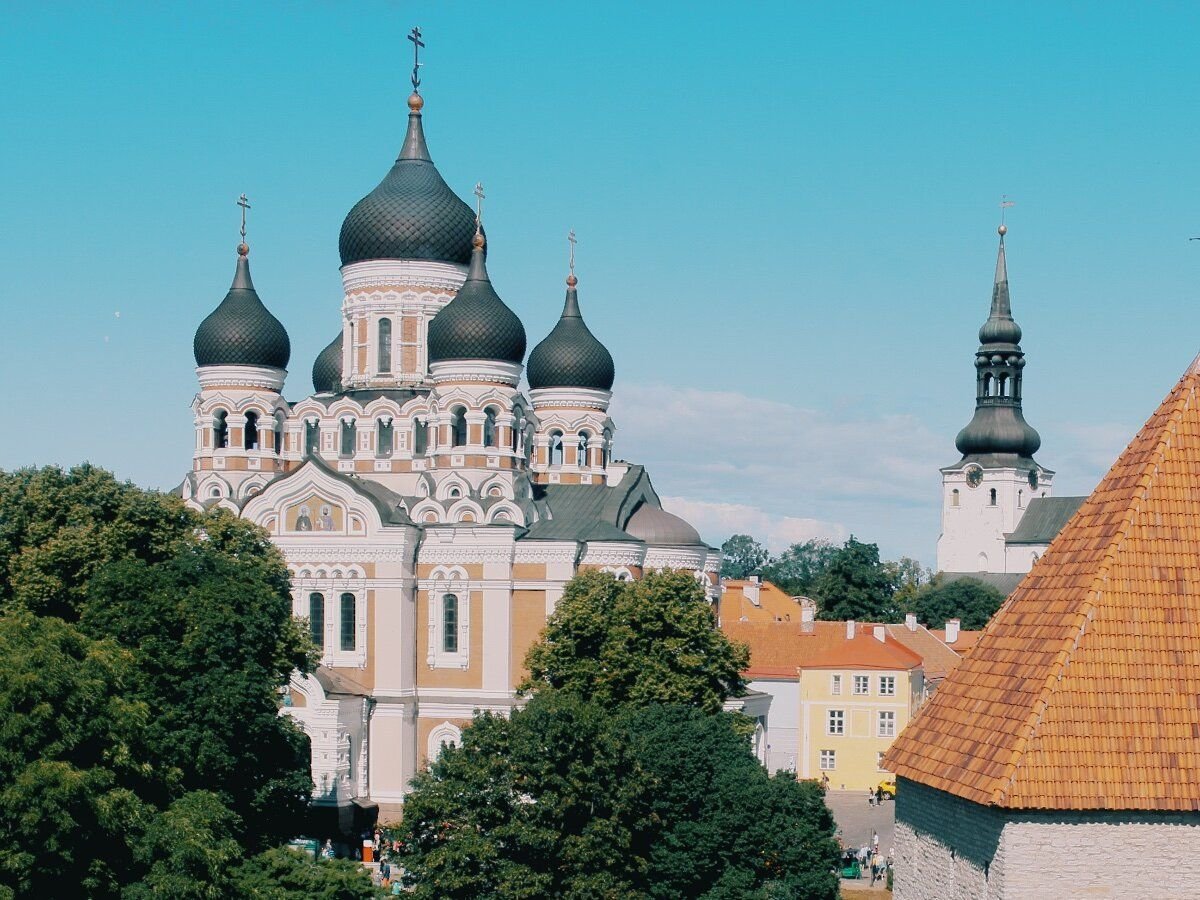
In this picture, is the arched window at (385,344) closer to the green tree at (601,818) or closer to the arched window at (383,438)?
the arched window at (383,438)

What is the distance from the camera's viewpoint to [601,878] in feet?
90.8

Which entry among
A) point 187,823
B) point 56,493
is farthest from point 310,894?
point 56,493

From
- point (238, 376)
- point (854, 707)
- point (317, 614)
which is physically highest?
point (238, 376)

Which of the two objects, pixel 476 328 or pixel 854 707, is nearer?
pixel 476 328

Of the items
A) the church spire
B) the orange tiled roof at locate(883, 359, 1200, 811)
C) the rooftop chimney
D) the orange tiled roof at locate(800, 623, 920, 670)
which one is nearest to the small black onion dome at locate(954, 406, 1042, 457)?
the church spire

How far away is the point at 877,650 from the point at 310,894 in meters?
34.4

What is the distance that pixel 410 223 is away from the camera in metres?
54.8

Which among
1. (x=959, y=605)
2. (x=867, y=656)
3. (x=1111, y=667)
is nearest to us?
(x=1111, y=667)

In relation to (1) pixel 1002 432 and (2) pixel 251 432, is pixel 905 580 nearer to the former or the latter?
(1) pixel 1002 432

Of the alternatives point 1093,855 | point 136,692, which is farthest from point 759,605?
point 1093,855

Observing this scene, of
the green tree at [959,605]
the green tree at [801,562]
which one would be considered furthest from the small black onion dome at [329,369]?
the green tree at [801,562]

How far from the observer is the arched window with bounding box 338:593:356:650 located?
165ft

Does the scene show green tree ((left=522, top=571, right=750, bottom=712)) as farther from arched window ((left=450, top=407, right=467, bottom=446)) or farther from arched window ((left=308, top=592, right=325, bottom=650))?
arched window ((left=450, top=407, right=467, bottom=446))

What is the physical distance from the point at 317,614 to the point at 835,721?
17.5 metres
